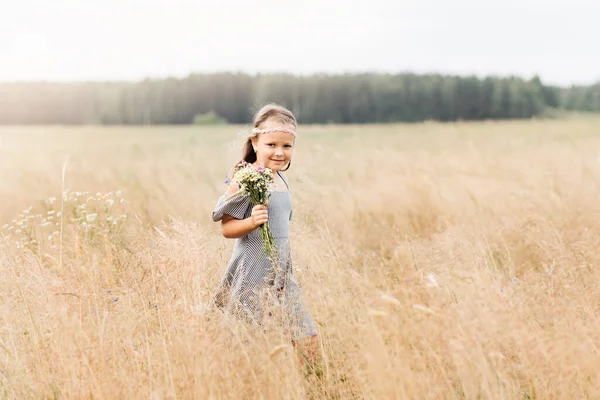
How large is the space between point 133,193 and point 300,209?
9.37 feet

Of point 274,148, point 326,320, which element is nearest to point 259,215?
point 274,148

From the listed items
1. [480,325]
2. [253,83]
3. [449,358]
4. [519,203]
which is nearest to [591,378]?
[449,358]

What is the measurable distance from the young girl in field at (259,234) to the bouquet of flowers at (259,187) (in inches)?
1.9

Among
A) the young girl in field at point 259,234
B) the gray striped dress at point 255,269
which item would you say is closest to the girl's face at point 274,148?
the young girl in field at point 259,234

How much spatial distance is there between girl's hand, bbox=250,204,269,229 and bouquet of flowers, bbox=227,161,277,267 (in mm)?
41

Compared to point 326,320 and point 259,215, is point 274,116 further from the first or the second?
point 326,320

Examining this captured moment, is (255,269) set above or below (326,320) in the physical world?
above

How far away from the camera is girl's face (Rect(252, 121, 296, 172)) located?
2.87 meters

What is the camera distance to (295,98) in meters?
69.7

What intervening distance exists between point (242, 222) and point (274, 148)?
0.42m

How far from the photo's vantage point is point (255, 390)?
219cm

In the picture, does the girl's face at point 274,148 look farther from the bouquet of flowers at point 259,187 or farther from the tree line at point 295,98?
the tree line at point 295,98

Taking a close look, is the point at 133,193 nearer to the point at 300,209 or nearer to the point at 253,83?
the point at 300,209

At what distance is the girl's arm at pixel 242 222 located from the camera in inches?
103
